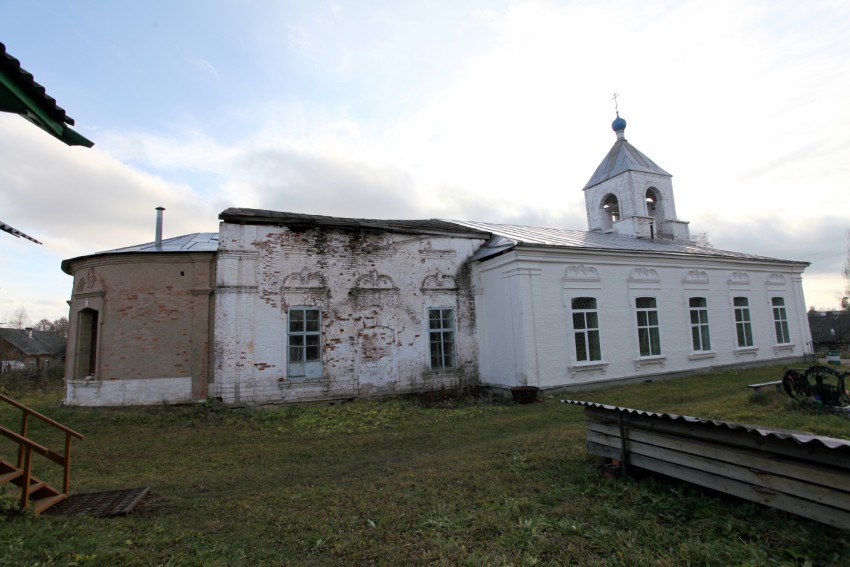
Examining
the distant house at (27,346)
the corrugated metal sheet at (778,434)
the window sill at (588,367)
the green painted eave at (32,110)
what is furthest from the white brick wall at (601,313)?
the distant house at (27,346)

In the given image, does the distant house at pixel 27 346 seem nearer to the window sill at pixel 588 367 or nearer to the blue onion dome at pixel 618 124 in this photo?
the window sill at pixel 588 367

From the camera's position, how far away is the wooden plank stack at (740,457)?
3631mm

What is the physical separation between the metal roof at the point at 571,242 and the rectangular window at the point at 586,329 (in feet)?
5.98

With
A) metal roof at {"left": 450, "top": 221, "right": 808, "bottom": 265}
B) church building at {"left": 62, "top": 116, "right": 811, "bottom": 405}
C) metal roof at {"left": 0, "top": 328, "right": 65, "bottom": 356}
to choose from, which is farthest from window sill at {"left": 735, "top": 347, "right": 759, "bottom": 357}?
metal roof at {"left": 0, "top": 328, "right": 65, "bottom": 356}

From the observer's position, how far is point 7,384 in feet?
63.3

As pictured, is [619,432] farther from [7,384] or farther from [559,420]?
[7,384]

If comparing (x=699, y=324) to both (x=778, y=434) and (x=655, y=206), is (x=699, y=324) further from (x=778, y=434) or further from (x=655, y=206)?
(x=778, y=434)

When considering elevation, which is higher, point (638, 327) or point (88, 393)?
point (638, 327)

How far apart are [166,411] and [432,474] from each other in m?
8.43

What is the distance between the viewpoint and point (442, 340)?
47.1 ft

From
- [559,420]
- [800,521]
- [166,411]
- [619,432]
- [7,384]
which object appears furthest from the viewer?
[7,384]

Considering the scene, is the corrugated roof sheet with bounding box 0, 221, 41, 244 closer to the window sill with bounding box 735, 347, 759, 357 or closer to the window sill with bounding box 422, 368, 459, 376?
the window sill with bounding box 422, 368, 459, 376

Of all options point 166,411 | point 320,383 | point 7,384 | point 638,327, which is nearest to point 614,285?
point 638,327

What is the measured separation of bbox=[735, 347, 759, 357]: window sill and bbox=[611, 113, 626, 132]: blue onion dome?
39.5 ft
